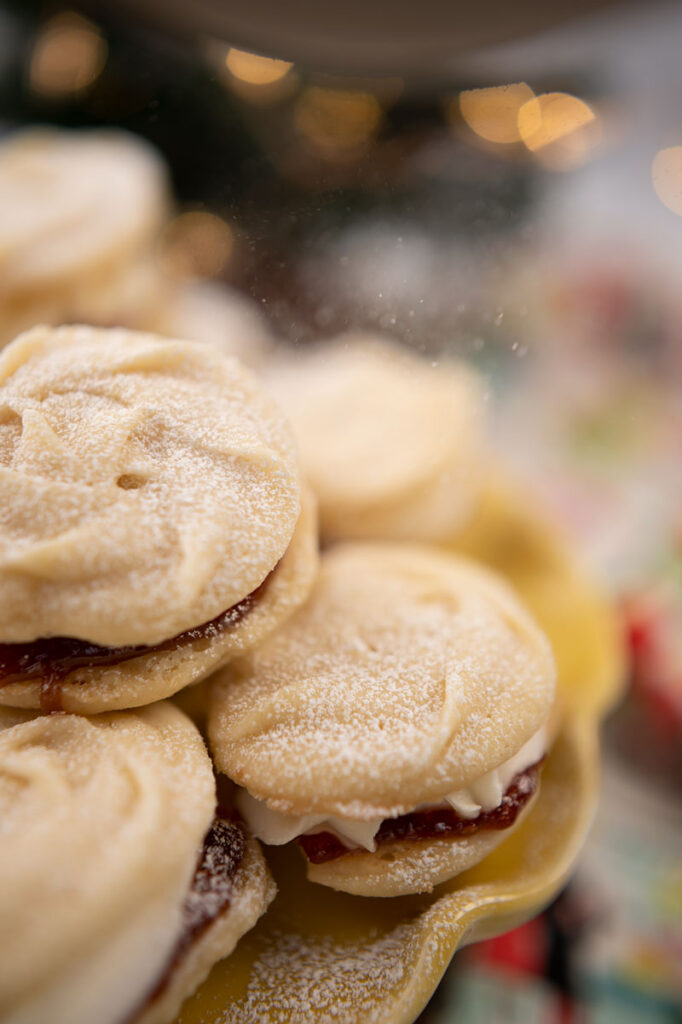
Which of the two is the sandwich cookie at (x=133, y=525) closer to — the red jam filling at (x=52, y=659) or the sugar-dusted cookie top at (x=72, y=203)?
the red jam filling at (x=52, y=659)

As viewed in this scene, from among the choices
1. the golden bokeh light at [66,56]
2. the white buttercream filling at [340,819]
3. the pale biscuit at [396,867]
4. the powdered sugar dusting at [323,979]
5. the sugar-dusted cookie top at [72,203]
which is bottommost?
the powdered sugar dusting at [323,979]

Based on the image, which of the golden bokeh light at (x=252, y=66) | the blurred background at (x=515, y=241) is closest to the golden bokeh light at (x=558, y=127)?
the blurred background at (x=515, y=241)

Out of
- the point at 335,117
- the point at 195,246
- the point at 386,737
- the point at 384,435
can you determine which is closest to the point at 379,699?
the point at 386,737

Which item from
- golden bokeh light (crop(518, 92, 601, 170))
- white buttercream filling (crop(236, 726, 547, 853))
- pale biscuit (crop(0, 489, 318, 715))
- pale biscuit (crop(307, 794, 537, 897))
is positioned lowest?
pale biscuit (crop(307, 794, 537, 897))

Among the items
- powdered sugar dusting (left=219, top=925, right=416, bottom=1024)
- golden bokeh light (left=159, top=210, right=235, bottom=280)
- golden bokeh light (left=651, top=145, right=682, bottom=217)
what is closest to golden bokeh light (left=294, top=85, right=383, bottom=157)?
golden bokeh light (left=159, top=210, right=235, bottom=280)

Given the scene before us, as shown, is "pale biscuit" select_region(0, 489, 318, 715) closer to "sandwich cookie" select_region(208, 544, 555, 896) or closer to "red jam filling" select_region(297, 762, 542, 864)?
"sandwich cookie" select_region(208, 544, 555, 896)

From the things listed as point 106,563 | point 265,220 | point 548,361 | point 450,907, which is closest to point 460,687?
point 450,907
